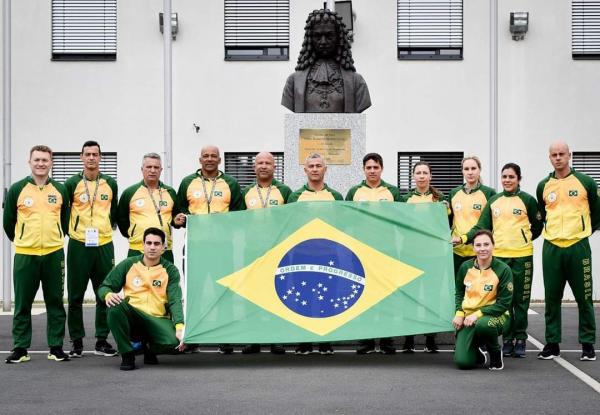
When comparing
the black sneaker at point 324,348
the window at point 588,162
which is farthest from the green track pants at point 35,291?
the window at point 588,162

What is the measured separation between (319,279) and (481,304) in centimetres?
150

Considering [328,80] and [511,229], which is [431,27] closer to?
[328,80]

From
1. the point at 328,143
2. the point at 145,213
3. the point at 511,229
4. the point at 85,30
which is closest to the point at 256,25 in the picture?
the point at 85,30

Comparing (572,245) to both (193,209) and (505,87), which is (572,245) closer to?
(193,209)

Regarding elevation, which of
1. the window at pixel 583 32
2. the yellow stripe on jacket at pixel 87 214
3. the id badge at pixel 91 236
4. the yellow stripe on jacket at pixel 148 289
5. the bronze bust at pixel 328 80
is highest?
the window at pixel 583 32

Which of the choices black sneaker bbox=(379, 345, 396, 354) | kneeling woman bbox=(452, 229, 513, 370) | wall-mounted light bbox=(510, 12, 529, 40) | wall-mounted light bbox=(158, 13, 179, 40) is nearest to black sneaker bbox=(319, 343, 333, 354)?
black sneaker bbox=(379, 345, 396, 354)

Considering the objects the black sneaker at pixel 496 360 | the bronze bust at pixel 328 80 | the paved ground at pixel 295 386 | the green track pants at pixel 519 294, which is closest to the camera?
the paved ground at pixel 295 386

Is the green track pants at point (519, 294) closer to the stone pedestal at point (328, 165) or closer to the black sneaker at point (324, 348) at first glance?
the black sneaker at point (324, 348)

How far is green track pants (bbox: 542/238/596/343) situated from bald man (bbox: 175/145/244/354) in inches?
126

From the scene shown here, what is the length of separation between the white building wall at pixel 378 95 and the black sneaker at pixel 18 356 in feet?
30.8

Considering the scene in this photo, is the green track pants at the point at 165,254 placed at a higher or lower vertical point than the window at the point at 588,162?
lower

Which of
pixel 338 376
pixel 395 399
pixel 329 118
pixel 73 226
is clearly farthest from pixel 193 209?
pixel 395 399

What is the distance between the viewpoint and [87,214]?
34.3ft

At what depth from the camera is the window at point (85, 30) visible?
781 inches
